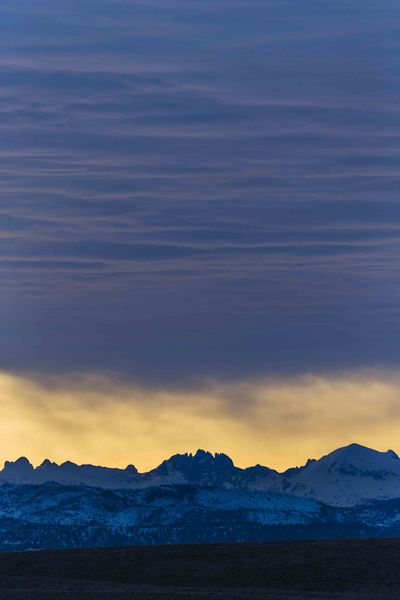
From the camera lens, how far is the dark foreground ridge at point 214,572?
86.4m

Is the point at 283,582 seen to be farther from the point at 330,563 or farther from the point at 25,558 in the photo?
the point at 25,558

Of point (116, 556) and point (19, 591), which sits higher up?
point (116, 556)

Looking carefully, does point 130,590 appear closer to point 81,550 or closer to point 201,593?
point 201,593

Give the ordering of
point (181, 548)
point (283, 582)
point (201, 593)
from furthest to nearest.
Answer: point (181, 548) < point (283, 582) < point (201, 593)

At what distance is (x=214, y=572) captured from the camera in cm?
10038

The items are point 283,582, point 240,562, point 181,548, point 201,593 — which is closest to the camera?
point 201,593

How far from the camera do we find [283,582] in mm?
95188

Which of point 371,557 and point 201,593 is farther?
point 371,557

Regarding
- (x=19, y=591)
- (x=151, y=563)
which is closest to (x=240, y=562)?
(x=151, y=563)

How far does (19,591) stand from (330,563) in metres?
23.0

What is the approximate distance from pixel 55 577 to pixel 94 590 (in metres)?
11.6

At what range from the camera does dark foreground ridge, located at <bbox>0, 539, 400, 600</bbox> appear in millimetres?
86375

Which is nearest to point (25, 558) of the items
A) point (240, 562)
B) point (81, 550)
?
point (81, 550)

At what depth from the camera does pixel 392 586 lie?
297 feet
